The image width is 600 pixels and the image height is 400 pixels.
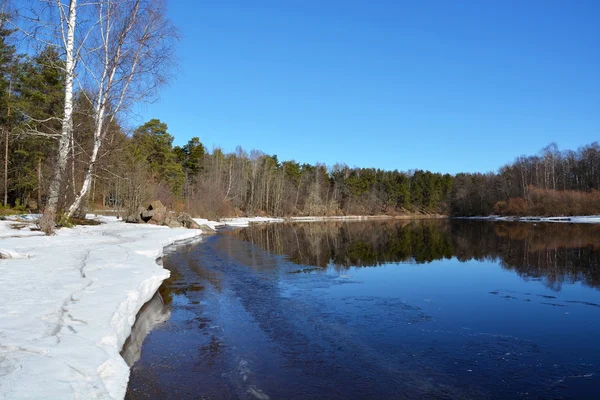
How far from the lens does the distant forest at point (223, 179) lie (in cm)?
2733

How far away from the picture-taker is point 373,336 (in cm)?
701

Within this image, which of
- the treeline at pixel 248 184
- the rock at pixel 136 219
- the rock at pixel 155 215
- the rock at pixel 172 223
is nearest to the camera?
the rock at pixel 136 219

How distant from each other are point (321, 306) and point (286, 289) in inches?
80.1

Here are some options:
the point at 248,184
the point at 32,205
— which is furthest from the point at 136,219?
the point at 248,184

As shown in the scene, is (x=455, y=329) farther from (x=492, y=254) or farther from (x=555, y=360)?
(x=492, y=254)

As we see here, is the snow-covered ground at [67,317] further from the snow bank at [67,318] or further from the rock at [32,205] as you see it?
the rock at [32,205]

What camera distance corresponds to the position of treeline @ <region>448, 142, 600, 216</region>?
6047 cm

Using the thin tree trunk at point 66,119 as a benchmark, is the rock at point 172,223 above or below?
below

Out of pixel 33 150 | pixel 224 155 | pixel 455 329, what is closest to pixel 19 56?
pixel 33 150

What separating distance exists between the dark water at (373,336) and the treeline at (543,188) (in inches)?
2162

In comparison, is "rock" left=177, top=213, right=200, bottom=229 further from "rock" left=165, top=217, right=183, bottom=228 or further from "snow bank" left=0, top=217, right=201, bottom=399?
"snow bank" left=0, top=217, right=201, bottom=399

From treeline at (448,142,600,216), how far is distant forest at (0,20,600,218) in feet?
0.61

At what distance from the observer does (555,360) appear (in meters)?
5.90

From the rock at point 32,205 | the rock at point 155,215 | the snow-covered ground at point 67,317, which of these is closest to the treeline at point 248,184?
the rock at point 155,215
